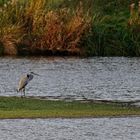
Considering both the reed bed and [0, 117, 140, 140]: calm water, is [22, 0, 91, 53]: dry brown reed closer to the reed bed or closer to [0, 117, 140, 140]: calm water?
the reed bed

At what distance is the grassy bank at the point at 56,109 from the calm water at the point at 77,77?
2973mm

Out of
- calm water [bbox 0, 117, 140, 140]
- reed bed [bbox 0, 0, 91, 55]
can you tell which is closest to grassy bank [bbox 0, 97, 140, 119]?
calm water [bbox 0, 117, 140, 140]

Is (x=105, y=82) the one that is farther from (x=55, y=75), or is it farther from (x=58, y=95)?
(x=58, y=95)

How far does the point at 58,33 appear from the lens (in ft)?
154

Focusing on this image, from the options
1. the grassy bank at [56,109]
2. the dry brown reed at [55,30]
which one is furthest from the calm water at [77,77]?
the grassy bank at [56,109]

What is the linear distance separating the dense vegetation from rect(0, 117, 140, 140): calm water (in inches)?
953

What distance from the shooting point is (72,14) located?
161ft

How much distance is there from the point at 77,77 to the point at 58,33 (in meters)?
9.47

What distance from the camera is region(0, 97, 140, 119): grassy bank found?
23.7 m

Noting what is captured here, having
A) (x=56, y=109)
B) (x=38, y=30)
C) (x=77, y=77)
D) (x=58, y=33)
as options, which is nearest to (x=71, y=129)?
(x=56, y=109)

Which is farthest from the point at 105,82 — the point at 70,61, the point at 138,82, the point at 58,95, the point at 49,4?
the point at 49,4

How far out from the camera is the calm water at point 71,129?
797 inches

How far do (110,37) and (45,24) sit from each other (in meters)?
3.45

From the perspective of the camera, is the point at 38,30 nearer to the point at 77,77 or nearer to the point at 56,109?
the point at 77,77
